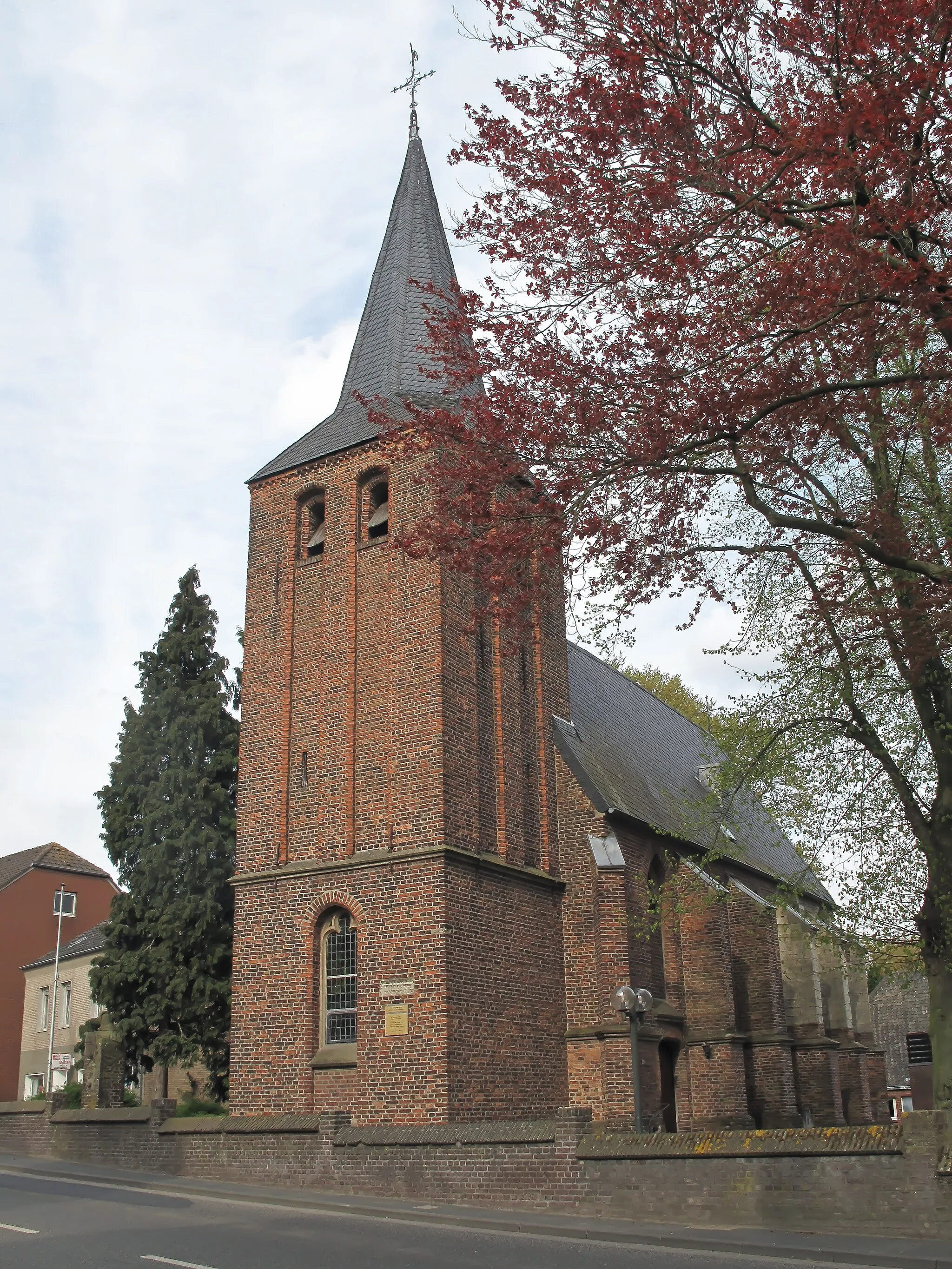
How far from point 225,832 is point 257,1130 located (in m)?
9.25

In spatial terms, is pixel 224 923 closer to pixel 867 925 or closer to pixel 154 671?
pixel 154 671

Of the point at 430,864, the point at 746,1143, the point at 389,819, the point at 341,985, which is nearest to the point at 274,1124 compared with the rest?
the point at 341,985

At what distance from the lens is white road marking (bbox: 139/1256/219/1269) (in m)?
9.67

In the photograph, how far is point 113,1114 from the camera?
795 inches

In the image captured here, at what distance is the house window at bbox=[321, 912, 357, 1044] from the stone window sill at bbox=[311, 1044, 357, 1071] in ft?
0.42

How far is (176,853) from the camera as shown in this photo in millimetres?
25000

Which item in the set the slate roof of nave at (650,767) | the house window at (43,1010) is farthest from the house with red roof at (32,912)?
the slate roof of nave at (650,767)

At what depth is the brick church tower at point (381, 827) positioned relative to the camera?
58.7 ft

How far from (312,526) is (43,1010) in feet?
83.2

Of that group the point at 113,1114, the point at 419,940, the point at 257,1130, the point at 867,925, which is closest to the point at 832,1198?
the point at 867,925

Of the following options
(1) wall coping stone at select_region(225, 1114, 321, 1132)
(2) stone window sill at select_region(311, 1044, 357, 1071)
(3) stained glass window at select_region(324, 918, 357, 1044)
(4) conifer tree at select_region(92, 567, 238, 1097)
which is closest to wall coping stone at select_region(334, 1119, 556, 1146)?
(1) wall coping stone at select_region(225, 1114, 321, 1132)

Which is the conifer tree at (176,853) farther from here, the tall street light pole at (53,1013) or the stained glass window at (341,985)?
the tall street light pole at (53,1013)

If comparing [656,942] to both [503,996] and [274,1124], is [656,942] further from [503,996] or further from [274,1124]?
[274,1124]

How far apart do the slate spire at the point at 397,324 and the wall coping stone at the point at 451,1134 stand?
11.8 meters
